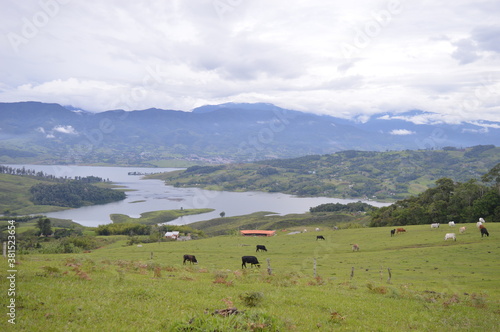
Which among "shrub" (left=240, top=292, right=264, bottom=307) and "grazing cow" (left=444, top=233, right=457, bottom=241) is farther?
"grazing cow" (left=444, top=233, right=457, bottom=241)

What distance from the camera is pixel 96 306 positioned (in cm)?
1160

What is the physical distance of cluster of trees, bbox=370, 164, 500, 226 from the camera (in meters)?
63.1

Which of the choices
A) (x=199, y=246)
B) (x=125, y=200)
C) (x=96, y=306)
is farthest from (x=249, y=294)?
(x=125, y=200)

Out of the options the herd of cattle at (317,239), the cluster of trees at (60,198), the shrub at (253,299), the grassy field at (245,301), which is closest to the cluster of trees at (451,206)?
the herd of cattle at (317,239)

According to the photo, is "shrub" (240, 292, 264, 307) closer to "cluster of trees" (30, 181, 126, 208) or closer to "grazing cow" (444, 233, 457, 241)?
"grazing cow" (444, 233, 457, 241)

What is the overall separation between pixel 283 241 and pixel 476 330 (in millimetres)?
41203

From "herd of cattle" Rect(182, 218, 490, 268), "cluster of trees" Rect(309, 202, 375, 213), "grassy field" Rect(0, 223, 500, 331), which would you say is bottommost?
"cluster of trees" Rect(309, 202, 375, 213)

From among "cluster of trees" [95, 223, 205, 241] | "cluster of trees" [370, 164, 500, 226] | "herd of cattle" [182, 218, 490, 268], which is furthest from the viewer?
"cluster of trees" [95, 223, 205, 241]

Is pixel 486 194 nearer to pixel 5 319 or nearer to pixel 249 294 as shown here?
pixel 249 294

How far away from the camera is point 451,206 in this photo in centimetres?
7000

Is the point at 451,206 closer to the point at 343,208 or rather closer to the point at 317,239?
the point at 317,239

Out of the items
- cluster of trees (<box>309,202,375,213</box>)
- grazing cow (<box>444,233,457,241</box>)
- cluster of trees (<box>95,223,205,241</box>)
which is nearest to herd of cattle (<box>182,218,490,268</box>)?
grazing cow (<box>444,233,457,241</box>)

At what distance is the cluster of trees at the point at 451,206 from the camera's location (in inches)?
2483

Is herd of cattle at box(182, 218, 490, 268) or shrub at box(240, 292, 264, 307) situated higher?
shrub at box(240, 292, 264, 307)
